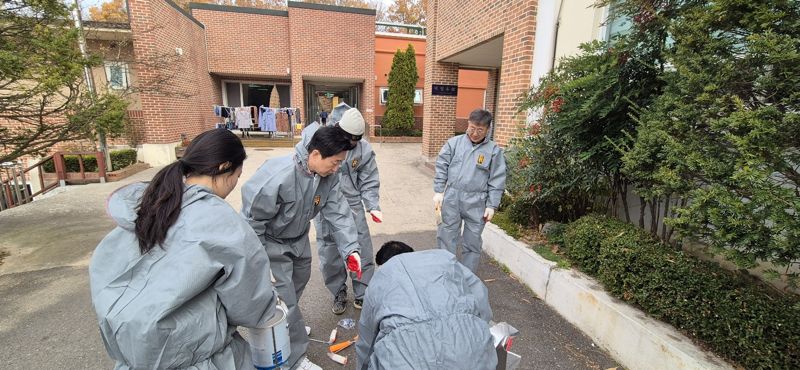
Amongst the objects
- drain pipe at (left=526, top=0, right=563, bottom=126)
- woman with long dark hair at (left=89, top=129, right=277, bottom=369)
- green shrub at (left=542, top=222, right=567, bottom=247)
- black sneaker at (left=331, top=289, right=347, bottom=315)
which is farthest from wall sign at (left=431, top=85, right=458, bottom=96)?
woman with long dark hair at (left=89, top=129, right=277, bottom=369)

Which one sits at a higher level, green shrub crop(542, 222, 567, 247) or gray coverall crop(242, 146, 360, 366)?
gray coverall crop(242, 146, 360, 366)

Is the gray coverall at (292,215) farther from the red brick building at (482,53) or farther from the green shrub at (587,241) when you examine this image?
the red brick building at (482,53)

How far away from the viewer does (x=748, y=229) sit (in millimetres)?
1878

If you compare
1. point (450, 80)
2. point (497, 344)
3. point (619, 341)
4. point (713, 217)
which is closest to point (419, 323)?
point (497, 344)

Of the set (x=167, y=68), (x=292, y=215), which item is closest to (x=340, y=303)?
(x=292, y=215)

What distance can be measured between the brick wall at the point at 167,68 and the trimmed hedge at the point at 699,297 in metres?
10.7

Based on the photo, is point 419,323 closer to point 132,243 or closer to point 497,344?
point 497,344

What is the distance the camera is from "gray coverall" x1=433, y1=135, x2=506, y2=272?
3.73 metres

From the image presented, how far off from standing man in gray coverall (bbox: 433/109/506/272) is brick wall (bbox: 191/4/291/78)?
1517 cm

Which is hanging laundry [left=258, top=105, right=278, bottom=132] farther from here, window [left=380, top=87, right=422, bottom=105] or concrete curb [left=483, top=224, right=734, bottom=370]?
concrete curb [left=483, top=224, right=734, bottom=370]

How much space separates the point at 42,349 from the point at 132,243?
2627 mm

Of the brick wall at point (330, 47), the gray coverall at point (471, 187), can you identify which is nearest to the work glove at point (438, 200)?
the gray coverall at point (471, 187)

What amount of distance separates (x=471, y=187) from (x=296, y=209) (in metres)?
2.00

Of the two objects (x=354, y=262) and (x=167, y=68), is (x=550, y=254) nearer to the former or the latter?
(x=354, y=262)
